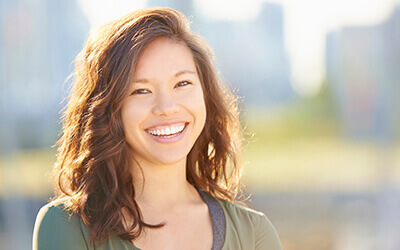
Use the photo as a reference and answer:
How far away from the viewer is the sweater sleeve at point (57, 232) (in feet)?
4.75

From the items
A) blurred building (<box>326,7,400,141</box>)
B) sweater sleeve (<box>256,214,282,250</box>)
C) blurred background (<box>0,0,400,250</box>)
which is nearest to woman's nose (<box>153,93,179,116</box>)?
sweater sleeve (<box>256,214,282,250</box>)

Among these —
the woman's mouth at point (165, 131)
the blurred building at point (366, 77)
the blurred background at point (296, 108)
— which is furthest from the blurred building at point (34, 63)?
the woman's mouth at point (165, 131)

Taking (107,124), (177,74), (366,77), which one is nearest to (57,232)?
(107,124)

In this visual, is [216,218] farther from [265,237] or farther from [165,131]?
[165,131]

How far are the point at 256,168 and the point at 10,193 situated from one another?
1.59 m

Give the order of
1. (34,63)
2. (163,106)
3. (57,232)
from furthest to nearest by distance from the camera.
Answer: (34,63) → (163,106) → (57,232)

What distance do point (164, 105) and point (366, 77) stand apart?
2602 mm

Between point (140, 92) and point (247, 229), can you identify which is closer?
point (140, 92)

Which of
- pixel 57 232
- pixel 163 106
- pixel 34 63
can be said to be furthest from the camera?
pixel 34 63

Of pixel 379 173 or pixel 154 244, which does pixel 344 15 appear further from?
pixel 154 244

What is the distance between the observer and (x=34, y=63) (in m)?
3.71

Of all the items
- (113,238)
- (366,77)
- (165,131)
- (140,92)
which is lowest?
(113,238)

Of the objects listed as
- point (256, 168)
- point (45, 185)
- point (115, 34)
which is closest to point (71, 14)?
point (45, 185)

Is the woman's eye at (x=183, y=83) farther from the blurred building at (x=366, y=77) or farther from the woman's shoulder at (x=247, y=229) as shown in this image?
the blurred building at (x=366, y=77)
